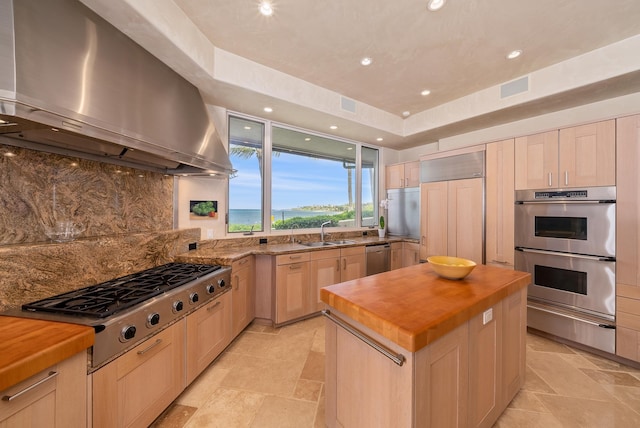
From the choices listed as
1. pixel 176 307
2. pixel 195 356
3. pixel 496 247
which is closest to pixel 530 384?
pixel 496 247

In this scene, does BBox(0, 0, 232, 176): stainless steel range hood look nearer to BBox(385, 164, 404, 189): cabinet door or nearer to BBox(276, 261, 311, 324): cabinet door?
BBox(276, 261, 311, 324): cabinet door

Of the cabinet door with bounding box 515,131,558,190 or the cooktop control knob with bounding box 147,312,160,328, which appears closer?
the cooktop control knob with bounding box 147,312,160,328

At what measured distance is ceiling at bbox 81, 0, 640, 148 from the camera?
1.92m

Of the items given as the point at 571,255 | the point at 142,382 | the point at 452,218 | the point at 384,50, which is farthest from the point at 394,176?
the point at 142,382

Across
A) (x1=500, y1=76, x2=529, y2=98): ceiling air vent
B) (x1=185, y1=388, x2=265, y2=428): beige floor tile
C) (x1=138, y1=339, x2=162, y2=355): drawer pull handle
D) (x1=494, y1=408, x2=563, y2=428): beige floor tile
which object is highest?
(x1=500, y1=76, x2=529, y2=98): ceiling air vent

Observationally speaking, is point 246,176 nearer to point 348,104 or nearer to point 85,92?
point 348,104

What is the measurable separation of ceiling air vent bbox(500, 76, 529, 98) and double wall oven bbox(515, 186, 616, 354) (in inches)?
47.0

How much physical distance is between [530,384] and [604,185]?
1.98m

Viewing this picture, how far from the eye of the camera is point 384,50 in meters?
2.45

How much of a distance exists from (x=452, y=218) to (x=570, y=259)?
50.3 inches

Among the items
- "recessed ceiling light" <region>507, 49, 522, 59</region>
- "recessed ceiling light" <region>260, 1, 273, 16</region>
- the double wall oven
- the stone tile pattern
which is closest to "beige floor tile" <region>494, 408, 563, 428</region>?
the double wall oven

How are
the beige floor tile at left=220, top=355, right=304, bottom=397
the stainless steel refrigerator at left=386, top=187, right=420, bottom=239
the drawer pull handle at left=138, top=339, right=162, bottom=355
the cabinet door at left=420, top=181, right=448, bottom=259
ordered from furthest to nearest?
the stainless steel refrigerator at left=386, top=187, right=420, bottom=239 → the cabinet door at left=420, top=181, right=448, bottom=259 → the beige floor tile at left=220, top=355, right=304, bottom=397 → the drawer pull handle at left=138, top=339, right=162, bottom=355

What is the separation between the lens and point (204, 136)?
2.40 m

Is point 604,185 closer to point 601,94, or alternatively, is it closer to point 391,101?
point 601,94
